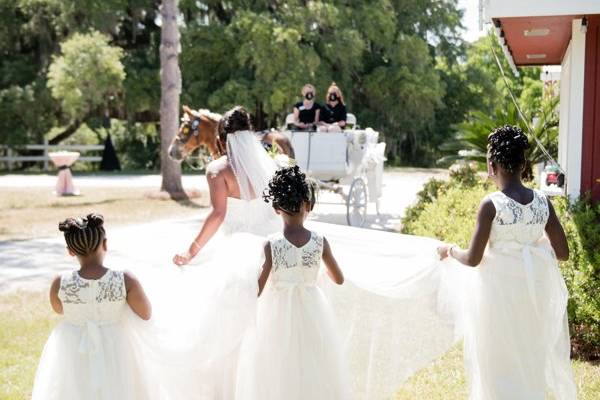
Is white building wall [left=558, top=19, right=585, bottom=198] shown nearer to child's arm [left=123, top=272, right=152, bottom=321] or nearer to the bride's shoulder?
the bride's shoulder

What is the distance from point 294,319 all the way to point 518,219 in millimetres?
1280

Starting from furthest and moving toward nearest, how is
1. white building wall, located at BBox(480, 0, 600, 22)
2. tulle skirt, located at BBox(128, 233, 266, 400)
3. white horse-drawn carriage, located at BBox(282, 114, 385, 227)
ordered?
white horse-drawn carriage, located at BBox(282, 114, 385, 227)
white building wall, located at BBox(480, 0, 600, 22)
tulle skirt, located at BBox(128, 233, 266, 400)

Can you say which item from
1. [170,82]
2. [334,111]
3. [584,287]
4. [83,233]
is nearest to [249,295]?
[83,233]

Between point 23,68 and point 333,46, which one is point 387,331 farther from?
point 23,68

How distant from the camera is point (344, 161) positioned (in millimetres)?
13336

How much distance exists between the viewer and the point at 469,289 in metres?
4.46

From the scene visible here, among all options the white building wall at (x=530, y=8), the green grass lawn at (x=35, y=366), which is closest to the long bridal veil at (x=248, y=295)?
the green grass lawn at (x=35, y=366)

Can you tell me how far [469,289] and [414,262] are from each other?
1.58ft

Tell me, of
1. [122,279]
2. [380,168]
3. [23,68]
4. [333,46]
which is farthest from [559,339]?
[23,68]

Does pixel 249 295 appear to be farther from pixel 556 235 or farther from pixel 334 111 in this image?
pixel 334 111

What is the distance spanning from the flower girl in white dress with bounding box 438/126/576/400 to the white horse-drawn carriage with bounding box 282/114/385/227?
8.91 metres

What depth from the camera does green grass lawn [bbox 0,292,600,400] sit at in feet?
18.0

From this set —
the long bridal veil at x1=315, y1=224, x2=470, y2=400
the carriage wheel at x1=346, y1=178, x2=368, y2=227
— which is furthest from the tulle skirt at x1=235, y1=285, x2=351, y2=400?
the carriage wheel at x1=346, y1=178, x2=368, y2=227

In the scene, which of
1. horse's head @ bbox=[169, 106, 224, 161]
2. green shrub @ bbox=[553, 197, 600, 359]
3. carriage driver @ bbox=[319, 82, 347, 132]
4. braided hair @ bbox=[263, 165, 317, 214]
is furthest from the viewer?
carriage driver @ bbox=[319, 82, 347, 132]
